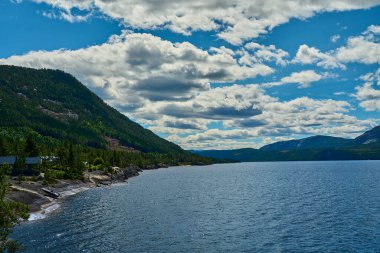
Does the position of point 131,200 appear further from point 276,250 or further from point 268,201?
point 276,250

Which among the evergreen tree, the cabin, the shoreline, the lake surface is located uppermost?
the evergreen tree

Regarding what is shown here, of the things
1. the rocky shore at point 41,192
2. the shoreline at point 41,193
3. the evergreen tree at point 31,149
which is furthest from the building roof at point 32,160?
the rocky shore at point 41,192

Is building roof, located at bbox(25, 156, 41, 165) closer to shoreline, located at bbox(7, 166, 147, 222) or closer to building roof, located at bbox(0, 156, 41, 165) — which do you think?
building roof, located at bbox(0, 156, 41, 165)

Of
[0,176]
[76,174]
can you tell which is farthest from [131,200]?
[0,176]

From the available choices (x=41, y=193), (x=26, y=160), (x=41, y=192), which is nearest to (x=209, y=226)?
(x=41, y=193)

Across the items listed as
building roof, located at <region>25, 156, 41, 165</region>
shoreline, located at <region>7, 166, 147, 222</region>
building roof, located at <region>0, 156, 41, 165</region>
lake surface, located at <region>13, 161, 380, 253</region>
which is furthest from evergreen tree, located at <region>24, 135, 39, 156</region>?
lake surface, located at <region>13, 161, 380, 253</region>

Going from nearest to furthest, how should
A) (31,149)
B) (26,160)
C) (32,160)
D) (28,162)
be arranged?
(26,160) < (28,162) < (32,160) < (31,149)

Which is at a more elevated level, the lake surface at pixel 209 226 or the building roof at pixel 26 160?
the building roof at pixel 26 160

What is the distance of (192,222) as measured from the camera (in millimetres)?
88875

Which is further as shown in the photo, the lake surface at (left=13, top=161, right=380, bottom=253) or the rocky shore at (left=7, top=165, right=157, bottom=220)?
the rocky shore at (left=7, top=165, right=157, bottom=220)

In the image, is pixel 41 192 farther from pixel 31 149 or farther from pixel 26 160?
pixel 31 149

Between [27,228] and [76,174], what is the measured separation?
99.9m

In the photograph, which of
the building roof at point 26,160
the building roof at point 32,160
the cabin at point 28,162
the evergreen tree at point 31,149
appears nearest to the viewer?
the cabin at point 28,162

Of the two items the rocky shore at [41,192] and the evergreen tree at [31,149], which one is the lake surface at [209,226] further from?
the evergreen tree at [31,149]
